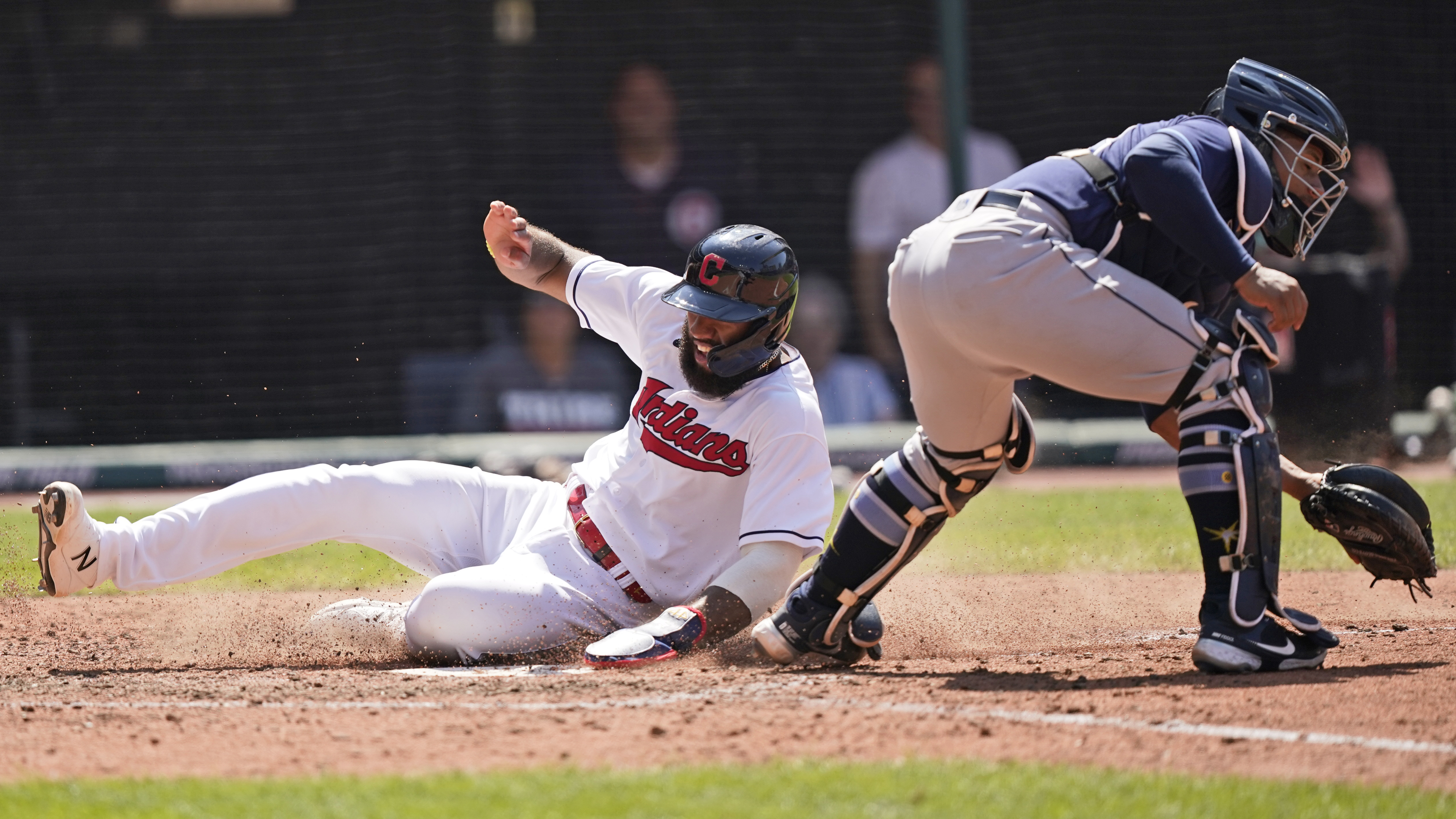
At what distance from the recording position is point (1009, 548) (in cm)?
723

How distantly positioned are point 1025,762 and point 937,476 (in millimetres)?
1215

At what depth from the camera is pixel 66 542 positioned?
13.4 ft

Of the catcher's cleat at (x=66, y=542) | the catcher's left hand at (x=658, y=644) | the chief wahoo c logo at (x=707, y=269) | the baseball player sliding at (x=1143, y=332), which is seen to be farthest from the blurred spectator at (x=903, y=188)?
the catcher's cleat at (x=66, y=542)

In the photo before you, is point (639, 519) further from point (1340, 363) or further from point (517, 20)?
point (517, 20)

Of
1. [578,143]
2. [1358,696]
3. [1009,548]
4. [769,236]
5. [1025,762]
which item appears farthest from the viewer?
[578,143]

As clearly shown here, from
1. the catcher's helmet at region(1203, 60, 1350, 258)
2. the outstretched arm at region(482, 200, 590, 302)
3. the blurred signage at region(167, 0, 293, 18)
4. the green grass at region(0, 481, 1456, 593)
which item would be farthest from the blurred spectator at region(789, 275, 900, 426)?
the catcher's helmet at region(1203, 60, 1350, 258)

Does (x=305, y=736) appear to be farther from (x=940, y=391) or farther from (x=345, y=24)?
(x=345, y=24)

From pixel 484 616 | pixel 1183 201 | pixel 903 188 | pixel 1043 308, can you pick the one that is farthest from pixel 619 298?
pixel 903 188

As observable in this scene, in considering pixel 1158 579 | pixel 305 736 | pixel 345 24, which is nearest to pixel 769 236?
pixel 305 736

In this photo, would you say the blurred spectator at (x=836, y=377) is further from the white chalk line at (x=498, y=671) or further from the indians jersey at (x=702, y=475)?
the white chalk line at (x=498, y=671)

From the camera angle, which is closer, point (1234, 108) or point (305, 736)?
point (305, 736)

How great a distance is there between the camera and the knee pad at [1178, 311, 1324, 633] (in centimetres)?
355

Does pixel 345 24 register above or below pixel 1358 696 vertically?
above

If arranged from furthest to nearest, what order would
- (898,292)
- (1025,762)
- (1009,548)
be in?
(1009,548) → (898,292) → (1025,762)
